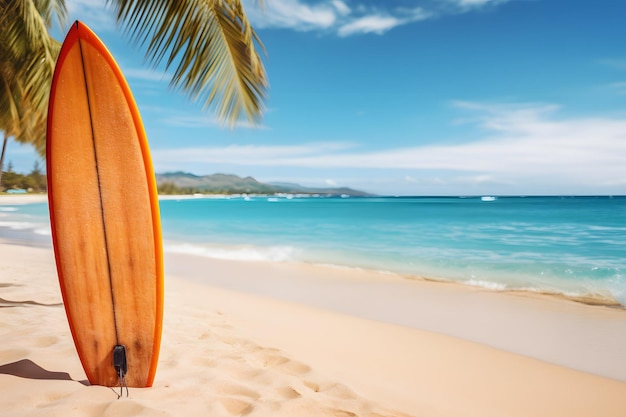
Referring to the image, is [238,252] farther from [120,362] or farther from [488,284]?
[120,362]

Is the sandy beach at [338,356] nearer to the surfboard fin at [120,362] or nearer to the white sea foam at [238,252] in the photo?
the surfboard fin at [120,362]

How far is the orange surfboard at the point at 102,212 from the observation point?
215 centimetres

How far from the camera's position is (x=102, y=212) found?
217 centimetres

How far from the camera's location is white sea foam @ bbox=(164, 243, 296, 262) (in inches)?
408

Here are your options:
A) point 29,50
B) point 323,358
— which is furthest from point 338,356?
point 29,50

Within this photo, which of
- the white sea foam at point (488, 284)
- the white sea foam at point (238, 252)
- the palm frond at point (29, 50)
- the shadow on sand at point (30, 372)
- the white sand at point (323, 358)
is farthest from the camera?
the white sea foam at point (238, 252)

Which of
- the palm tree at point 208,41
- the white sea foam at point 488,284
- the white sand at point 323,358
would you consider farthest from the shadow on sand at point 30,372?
the white sea foam at point 488,284

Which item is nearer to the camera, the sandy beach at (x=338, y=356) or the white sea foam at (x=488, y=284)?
the sandy beach at (x=338, y=356)

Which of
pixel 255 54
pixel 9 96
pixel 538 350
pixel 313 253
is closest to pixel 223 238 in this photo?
pixel 313 253

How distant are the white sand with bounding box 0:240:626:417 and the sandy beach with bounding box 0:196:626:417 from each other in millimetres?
12

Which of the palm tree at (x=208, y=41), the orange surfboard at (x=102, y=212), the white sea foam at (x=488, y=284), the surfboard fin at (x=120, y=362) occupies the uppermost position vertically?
the palm tree at (x=208, y=41)

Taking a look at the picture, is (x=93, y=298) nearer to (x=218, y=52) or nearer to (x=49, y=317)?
(x=49, y=317)

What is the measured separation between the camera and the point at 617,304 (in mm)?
5707

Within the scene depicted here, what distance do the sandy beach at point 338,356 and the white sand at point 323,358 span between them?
0.01 meters
